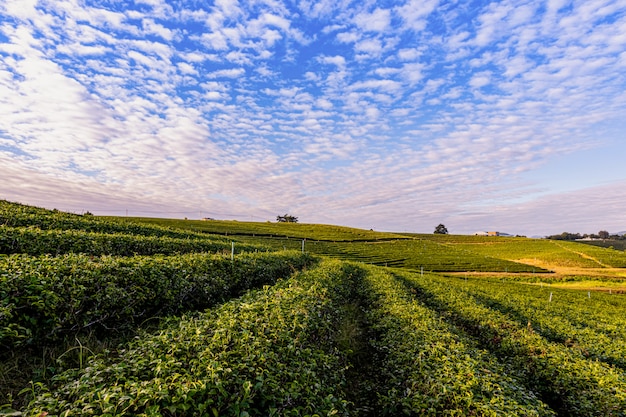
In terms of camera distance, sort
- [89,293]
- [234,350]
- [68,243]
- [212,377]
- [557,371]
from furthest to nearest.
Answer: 1. [68,243]
2. [557,371]
3. [89,293]
4. [234,350]
5. [212,377]

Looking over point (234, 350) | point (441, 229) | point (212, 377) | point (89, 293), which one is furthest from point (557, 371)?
point (441, 229)

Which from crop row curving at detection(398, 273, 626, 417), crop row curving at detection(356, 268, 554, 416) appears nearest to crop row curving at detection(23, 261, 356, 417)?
crop row curving at detection(356, 268, 554, 416)

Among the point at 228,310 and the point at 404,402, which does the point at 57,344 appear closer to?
the point at 228,310

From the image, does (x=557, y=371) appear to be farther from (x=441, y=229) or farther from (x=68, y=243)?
(x=441, y=229)

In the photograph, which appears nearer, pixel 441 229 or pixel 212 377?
pixel 212 377

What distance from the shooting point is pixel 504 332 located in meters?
13.9

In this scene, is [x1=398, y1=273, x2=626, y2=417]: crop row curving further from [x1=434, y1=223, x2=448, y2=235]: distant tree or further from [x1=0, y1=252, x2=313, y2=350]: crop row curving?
[x1=434, y1=223, x2=448, y2=235]: distant tree

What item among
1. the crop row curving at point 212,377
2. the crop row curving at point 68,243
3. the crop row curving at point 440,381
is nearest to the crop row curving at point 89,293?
the crop row curving at point 212,377

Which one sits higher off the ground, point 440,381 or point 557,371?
point 440,381

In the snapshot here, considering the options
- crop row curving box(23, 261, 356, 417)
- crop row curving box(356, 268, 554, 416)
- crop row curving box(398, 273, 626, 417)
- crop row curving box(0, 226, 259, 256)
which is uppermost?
crop row curving box(0, 226, 259, 256)

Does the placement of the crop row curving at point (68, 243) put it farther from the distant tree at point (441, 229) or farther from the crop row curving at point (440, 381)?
the distant tree at point (441, 229)

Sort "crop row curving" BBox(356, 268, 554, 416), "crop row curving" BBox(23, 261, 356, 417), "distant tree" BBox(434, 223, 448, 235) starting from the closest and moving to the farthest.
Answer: "crop row curving" BBox(23, 261, 356, 417)
"crop row curving" BBox(356, 268, 554, 416)
"distant tree" BBox(434, 223, 448, 235)

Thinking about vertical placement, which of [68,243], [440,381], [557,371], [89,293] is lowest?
[557,371]

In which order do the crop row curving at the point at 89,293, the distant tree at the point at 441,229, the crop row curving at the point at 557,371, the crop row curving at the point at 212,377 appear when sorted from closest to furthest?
the crop row curving at the point at 212,377 → the crop row curving at the point at 89,293 → the crop row curving at the point at 557,371 → the distant tree at the point at 441,229
